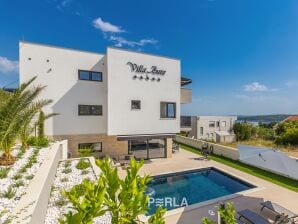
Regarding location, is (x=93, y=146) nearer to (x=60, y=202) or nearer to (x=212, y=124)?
(x=60, y=202)

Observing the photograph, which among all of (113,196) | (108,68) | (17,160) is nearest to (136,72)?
(108,68)

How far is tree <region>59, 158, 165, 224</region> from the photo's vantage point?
2.46 metres

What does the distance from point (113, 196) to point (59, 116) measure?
16.7m

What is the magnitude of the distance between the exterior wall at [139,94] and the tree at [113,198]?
47.1 feet

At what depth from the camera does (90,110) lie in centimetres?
1872

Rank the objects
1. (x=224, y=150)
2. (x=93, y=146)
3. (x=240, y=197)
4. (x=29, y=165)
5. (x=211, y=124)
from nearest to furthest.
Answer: (x=29, y=165) → (x=240, y=197) → (x=93, y=146) → (x=224, y=150) → (x=211, y=124)

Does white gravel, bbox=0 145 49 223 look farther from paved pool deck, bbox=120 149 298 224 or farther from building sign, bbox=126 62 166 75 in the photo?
→ building sign, bbox=126 62 166 75

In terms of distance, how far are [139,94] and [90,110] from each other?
16.9ft

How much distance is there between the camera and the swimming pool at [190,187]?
11938 mm

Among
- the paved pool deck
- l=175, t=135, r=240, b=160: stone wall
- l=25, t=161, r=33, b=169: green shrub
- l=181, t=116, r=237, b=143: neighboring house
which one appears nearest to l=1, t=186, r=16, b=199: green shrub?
l=25, t=161, r=33, b=169: green shrub

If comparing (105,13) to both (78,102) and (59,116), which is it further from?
(59,116)

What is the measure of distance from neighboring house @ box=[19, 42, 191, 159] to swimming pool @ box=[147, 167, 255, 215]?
15.5 ft

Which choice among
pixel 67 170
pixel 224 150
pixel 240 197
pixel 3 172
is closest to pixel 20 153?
pixel 67 170

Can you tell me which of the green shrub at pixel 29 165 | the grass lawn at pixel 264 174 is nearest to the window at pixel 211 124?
the grass lawn at pixel 264 174
